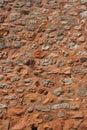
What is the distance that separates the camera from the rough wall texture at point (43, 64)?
4.79 meters

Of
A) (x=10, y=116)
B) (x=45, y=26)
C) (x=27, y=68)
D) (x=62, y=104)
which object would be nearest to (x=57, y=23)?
(x=45, y=26)

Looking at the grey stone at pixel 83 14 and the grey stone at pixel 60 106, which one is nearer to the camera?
the grey stone at pixel 60 106

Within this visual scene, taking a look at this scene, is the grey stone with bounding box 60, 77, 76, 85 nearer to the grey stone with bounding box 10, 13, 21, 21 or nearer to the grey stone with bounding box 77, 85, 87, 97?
the grey stone with bounding box 77, 85, 87, 97

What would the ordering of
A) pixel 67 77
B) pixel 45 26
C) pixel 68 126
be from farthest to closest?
1. pixel 45 26
2. pixel 67 77
3. pixel 68 126

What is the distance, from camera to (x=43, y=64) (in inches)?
202

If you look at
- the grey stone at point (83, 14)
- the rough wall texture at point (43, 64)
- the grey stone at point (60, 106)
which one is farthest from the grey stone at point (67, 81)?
the grey stone at point (83, 14)

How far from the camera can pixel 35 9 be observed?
5.54 metres

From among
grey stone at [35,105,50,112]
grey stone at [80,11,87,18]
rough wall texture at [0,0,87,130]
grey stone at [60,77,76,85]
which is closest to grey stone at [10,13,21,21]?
rough wall texture at [0,0,87,130]

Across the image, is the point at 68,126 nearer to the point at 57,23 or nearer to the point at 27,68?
the point at 27,68

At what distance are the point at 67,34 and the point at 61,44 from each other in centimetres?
21

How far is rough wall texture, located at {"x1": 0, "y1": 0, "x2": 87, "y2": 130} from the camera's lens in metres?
4.79

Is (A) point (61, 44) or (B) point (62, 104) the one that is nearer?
(B) point (62, 104)

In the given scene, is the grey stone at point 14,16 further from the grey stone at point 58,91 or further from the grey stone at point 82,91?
the grey stone at point 82,91

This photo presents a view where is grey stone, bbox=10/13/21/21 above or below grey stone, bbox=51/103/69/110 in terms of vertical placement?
above
